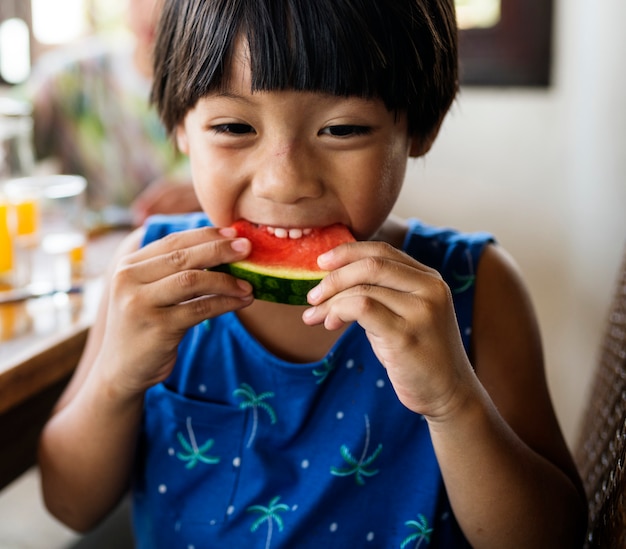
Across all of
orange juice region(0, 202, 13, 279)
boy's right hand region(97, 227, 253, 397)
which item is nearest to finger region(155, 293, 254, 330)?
boy's right hand region(97, 227, 253, 397)

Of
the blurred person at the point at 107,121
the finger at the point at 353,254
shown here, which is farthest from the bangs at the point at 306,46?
the blurred person at the point at 107,121

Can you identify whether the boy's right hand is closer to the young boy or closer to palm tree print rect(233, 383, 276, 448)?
the young boy

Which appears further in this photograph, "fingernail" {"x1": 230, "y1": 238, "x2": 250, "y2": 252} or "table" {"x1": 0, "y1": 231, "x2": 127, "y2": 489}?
"table" {"x1": 0, "y1": 231, "x2": 127, "y2": 489}

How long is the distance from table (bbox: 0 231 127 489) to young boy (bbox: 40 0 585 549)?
6cm

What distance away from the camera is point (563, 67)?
8.57 feet

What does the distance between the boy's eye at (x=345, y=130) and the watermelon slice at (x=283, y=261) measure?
13cm

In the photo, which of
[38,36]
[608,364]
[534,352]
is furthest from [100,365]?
[38,36]

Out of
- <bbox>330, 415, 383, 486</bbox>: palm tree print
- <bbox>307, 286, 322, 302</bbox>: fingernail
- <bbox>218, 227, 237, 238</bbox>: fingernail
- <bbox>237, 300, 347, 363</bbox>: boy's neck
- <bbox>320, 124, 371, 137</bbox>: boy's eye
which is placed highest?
<bbox>320, 124, 371, 137</bbox>: boy's eye

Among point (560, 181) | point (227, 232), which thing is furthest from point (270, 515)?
point (560, 181)

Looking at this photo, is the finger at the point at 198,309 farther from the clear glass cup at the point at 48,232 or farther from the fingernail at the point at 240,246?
the clear glass cup at the point at 48,232

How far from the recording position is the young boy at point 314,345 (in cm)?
91

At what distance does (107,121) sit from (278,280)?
2135 mm

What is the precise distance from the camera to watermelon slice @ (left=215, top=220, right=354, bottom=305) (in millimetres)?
990

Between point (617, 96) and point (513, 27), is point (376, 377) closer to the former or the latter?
point (617, 96)
